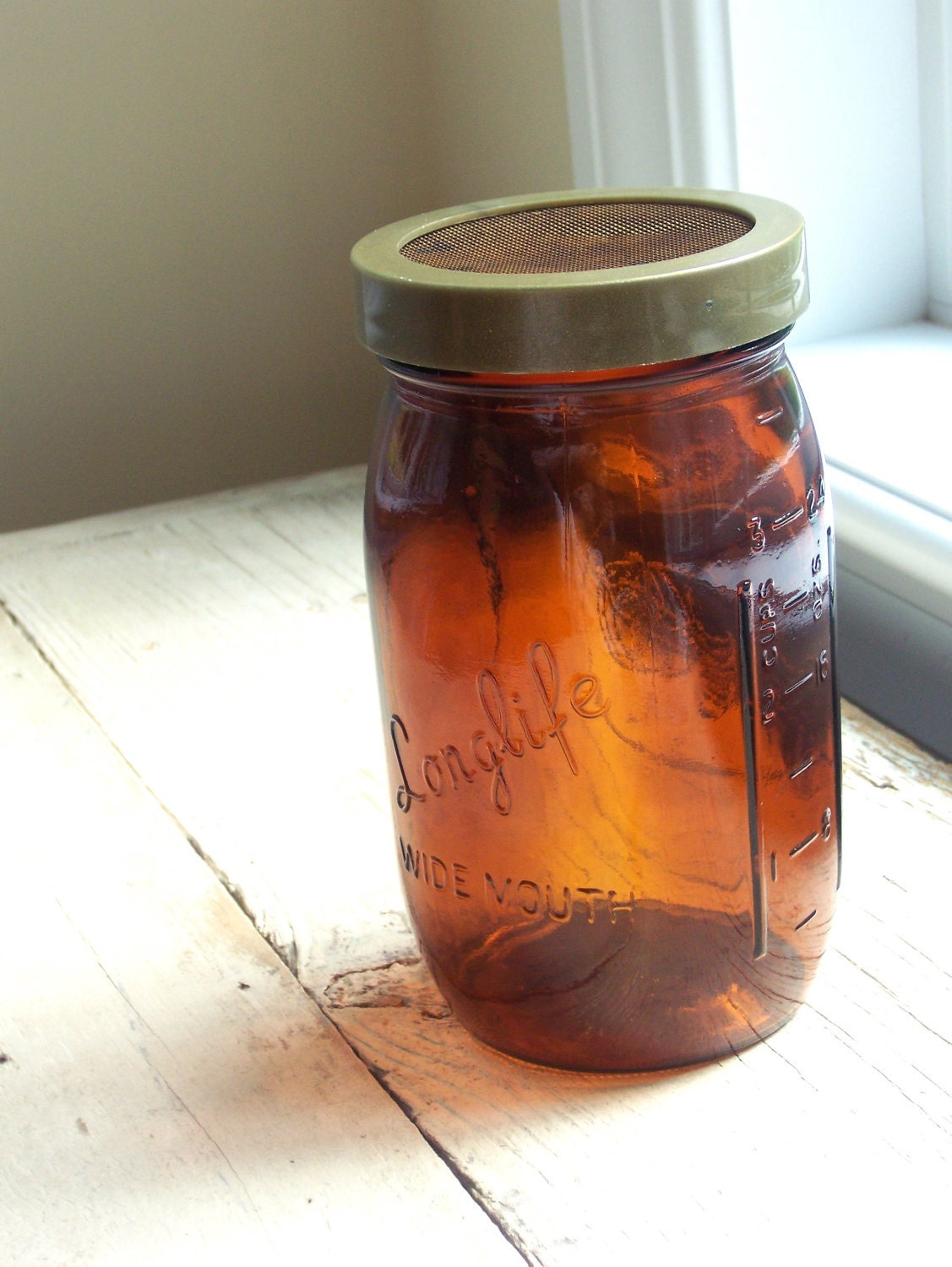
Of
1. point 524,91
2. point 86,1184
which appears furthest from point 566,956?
point 524,91

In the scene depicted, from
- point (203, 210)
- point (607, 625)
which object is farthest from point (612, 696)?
point (203, 210)

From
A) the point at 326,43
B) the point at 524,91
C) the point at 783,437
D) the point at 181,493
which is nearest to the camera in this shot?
the point at 783,437

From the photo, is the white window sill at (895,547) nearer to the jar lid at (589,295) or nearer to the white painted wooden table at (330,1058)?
the white painted wooden table at (330,1058)

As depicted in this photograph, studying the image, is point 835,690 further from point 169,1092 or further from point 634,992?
point 169,1092

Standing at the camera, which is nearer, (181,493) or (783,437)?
(783,437)

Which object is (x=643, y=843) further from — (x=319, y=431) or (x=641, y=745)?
Answer: (x=319, y=431)

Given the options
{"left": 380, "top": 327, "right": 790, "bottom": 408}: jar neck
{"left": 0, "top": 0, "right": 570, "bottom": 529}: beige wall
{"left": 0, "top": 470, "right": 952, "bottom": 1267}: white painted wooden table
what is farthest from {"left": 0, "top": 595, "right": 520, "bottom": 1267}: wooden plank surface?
{"left": 0, "top": 0, "right": 570, "bottom": 529}: beige wall

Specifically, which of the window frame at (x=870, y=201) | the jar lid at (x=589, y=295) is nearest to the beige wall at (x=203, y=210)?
the window frame at (x=870, y=201)
